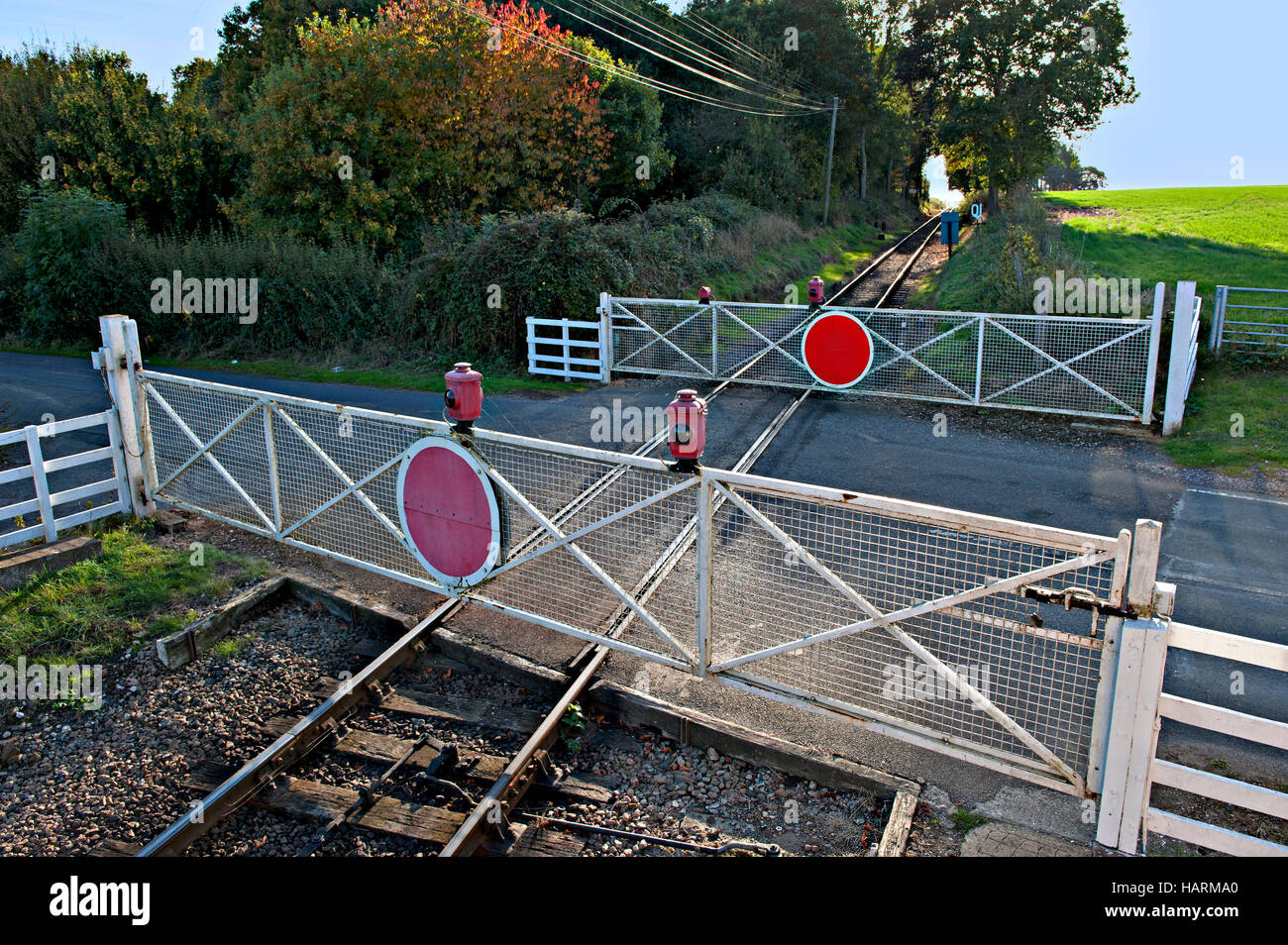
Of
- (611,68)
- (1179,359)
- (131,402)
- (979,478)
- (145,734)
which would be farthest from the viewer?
(611,68)

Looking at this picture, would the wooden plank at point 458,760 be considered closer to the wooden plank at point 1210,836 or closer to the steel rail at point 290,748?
the steel rail at point 290,748

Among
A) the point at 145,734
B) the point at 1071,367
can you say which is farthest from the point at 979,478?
the point at 145,734

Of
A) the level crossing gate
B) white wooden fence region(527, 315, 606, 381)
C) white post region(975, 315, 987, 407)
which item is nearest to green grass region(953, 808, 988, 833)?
the level crossing gate

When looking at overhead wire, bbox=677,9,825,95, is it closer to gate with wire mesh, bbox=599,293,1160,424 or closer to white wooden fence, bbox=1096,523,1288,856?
gate with wire mesh, bbox=599,293,1160,424

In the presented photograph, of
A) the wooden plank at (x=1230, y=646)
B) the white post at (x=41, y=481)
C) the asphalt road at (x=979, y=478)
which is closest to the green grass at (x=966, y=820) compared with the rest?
the asphalt road at (x=979, y=478)

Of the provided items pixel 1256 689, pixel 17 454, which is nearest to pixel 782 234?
pixel 17 454

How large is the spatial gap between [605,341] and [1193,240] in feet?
84.7

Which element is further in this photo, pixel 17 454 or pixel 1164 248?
pixel 1164 248

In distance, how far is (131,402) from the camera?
29.2 feet

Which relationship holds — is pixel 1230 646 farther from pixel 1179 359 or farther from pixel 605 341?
pixel 605 341

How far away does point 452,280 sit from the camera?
17500 millimetres

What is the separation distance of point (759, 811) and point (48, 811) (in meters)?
4.22

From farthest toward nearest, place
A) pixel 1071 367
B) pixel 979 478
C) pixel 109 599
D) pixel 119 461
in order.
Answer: pixel 1071 367
pixel 979 478
pixel 119 461
pixel 109 599

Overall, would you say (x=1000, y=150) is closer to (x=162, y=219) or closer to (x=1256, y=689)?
(x=162, y=219)
